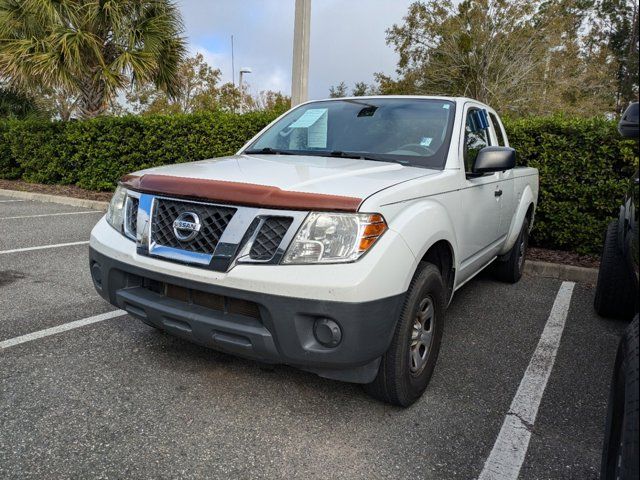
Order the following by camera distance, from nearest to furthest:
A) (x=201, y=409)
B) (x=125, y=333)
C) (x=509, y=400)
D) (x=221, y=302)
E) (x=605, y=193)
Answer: (x=221, y=302) → (x=201, y=409) → (x=509, y=400) → (x=125, y=333) → (x=605, y=193)

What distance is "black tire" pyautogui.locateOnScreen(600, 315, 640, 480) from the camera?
48.1 inches

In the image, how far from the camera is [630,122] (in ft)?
5.08

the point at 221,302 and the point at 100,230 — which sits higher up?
the point at 100,230

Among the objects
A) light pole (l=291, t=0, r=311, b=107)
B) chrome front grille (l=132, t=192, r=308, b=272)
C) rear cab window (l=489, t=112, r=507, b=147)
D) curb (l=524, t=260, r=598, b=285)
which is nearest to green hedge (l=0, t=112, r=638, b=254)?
curb (l=524, t=260, r=598, b=285)

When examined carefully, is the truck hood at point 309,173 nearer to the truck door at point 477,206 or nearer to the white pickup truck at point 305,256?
the white pickup truck at point 305,256

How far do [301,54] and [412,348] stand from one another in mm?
5839

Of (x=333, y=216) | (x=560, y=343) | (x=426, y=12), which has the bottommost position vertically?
(x=560, y=343)

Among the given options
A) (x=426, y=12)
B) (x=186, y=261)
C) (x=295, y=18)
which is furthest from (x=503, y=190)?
(x=426, y=12)

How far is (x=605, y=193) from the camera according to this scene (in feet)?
19.7

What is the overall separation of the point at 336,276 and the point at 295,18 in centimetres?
634

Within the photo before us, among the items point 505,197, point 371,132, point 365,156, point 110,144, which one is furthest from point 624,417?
point 110,144

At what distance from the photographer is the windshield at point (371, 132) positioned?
3225 millimetres

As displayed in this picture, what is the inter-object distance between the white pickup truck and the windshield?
0.13 ft

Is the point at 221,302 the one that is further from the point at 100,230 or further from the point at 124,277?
the point at 100,230
